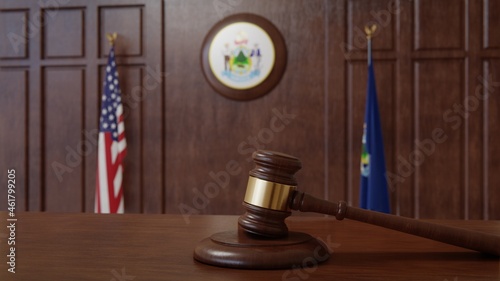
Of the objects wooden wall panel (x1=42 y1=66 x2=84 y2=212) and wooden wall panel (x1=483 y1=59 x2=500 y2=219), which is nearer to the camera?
wooden wall panel (x1=483 y1=59 x2=500 y2=219)

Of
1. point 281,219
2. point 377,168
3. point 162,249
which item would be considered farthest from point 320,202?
point 377,168

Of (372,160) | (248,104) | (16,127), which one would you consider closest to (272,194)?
(372,160)

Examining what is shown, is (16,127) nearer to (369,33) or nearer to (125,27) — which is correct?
(125,27)

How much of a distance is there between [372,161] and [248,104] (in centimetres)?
127

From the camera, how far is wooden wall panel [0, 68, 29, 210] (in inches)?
201

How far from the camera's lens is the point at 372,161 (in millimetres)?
4465

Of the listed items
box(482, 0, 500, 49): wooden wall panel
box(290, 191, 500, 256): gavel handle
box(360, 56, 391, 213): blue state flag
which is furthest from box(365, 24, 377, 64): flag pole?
box(290, 191, 500, 256): gavel handle

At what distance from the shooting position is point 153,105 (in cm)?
492

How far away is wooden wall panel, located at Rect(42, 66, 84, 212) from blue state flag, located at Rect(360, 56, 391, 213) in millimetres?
2700

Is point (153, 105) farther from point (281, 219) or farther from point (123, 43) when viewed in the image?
point (281, 219)

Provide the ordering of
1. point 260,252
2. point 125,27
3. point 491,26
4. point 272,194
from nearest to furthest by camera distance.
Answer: point 260,252 < point 272,194 < point 491,26 < point 125,27

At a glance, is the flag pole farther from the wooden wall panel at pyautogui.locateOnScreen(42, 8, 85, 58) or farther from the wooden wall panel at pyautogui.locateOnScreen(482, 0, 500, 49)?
the wooden wall panel at pyautogui.locateOnScreen(42, 8, 85, 58)

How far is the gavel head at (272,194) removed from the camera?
90 cm

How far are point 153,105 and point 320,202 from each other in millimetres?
4148
